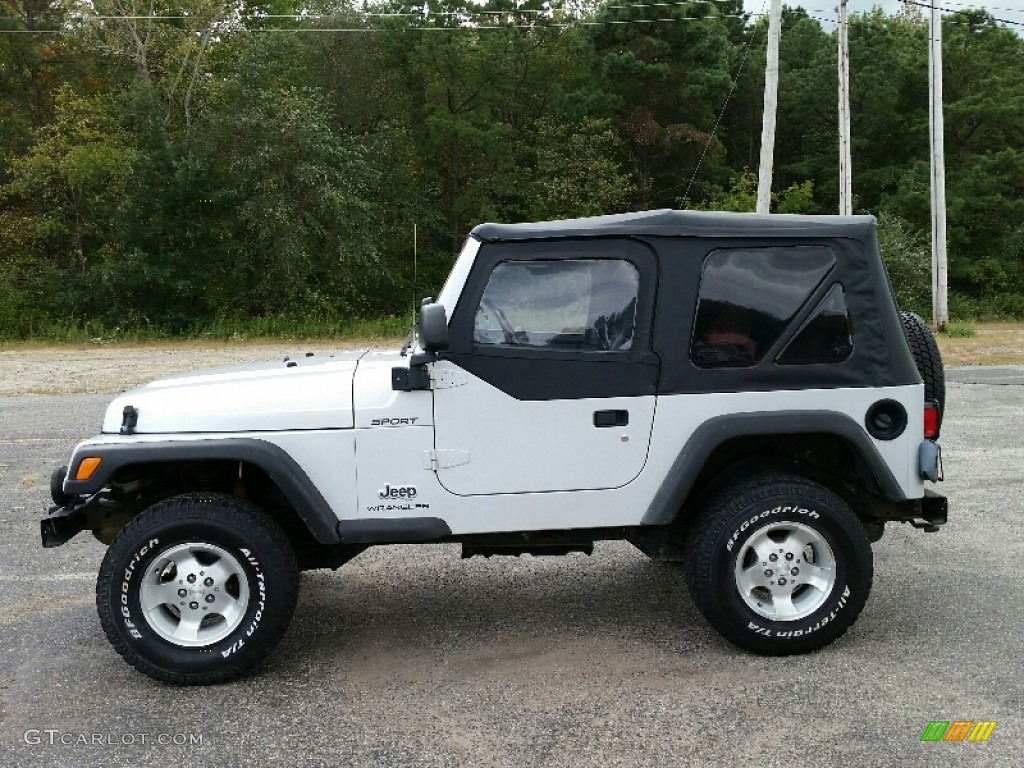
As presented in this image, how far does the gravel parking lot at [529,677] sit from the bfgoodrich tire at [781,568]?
0.17m

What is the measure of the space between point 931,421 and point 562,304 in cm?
184

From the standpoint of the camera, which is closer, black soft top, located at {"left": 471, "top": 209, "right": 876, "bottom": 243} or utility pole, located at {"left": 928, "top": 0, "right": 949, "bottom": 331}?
black soft top, located at {"left": 471, "top": 209, "right": 876, "bottom": 243}

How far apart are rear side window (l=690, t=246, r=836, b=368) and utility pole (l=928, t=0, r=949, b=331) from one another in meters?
23.8

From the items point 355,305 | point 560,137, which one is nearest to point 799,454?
point 355,305

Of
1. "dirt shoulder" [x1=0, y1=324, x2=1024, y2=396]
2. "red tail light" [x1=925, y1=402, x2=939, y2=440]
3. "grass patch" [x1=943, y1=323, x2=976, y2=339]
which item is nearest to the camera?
"red tail light" [x1=925, y1=402, x2=939, y2=440]

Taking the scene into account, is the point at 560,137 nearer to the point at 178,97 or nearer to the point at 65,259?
the point at 178,97

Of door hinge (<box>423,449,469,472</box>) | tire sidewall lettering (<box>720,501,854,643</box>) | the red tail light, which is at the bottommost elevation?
tire sidewall lettering (<box>720,501,854,643</box>)

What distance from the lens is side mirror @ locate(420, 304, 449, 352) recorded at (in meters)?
4.32

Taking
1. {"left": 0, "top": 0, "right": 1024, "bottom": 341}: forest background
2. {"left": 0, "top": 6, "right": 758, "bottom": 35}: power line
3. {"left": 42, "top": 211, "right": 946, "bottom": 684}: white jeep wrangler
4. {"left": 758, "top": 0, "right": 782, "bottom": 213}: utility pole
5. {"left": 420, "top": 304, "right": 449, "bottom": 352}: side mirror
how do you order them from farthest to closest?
1. {"left": 0, "top": 6, "right": 758, "bottom": 35}: power line
2. {"left": 0, "top": 0, "right": 1024, "bottom": 341}: forest background
3. {"left": 758, "top": 0, "right": 782, "bottom": 213}: utility pole
4. {"left": 42, "top": 211, "right": 946, "bottom": 684}: white jeep wrangler
5. {"left": 420, "top": 304, "right": 449, "bottom": 352}: side mirror

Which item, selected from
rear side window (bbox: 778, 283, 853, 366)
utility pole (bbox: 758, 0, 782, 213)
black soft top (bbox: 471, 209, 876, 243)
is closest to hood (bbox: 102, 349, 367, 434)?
black soft top (bbox: 471, 209, 876, 243)

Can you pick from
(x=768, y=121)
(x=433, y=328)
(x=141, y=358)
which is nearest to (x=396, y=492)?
(x=433, y=328)

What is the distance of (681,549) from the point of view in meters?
4.97

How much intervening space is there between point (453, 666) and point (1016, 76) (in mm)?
52893

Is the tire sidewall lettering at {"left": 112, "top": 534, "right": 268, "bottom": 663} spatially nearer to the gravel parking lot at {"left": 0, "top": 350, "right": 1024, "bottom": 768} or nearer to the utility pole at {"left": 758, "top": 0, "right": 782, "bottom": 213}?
the gravel parking lot at {"left": 0, "top": 350, "right": 1024, "bottom": 768}
